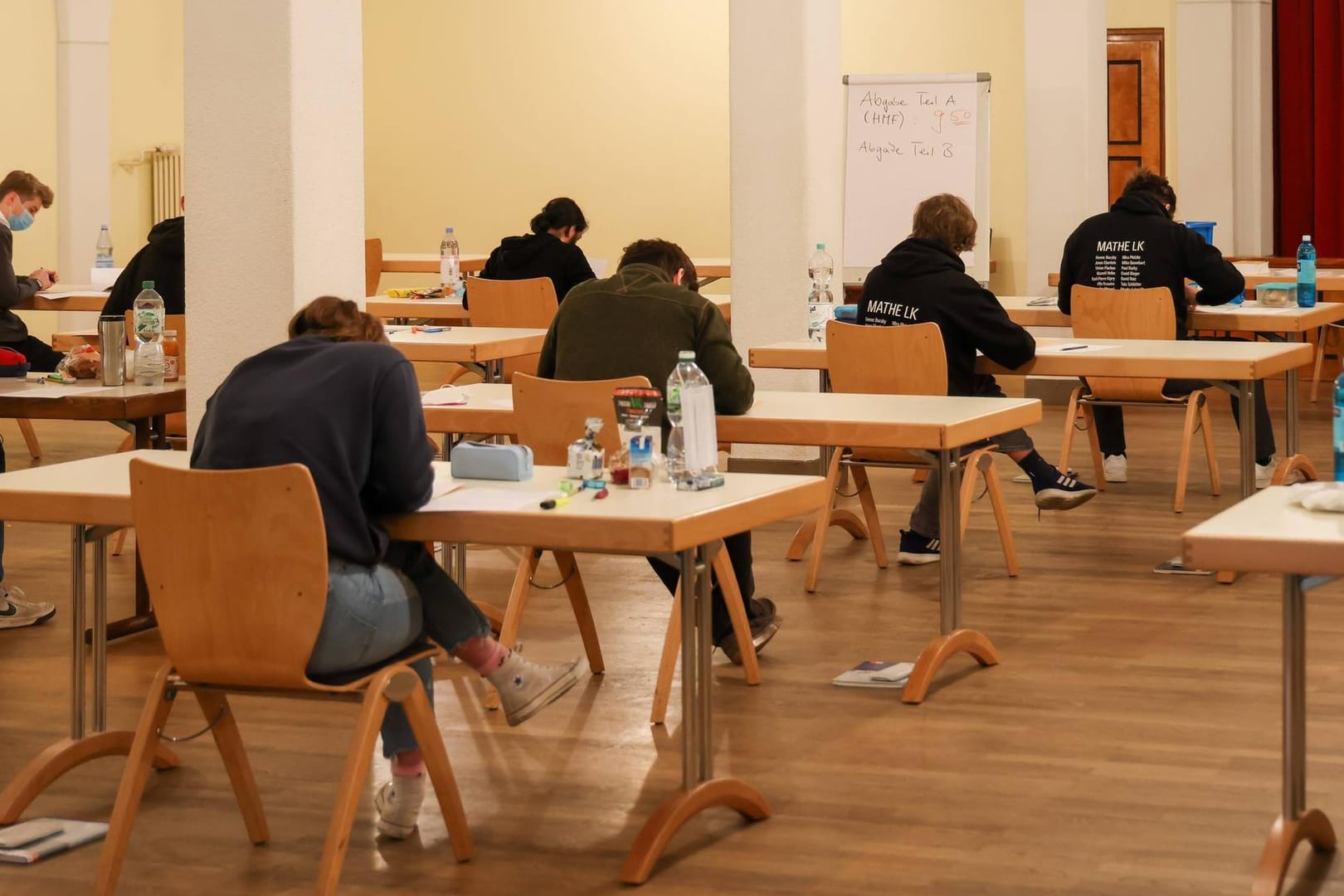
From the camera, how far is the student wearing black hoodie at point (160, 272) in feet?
20.3

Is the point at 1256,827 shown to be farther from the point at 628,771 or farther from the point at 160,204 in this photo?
the point at 160,204

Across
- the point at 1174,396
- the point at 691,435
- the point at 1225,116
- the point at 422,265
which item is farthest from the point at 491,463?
the point at 1225,116

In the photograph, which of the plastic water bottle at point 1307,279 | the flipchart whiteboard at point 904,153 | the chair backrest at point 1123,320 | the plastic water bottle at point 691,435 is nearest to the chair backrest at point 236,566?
the plastic water bottle at point 691,435

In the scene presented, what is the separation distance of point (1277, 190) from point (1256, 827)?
935 cm

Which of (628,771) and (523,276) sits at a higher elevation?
(523,276)

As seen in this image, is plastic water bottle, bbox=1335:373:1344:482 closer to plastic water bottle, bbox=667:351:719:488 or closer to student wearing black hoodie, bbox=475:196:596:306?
plastic water bottle, bbox=667:351:719:488

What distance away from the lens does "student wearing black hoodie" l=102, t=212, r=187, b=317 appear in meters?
6.20

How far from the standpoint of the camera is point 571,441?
4.04 metres

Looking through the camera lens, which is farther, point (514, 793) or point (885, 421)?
point (885, 421)

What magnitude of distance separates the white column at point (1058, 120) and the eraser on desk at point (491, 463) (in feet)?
20.7

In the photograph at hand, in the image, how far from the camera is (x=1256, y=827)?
126 inches

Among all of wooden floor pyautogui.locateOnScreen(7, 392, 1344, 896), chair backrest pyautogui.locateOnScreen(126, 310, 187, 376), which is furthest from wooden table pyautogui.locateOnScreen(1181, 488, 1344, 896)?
chair backrest pyautogui.locateOnScreen(126, 310, 187, 376)

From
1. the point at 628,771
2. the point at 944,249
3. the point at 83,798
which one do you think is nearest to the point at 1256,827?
the point at 628,771

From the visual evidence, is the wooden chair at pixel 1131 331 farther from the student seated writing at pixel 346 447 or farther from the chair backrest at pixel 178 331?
the student seated writing at pixel 346 447
